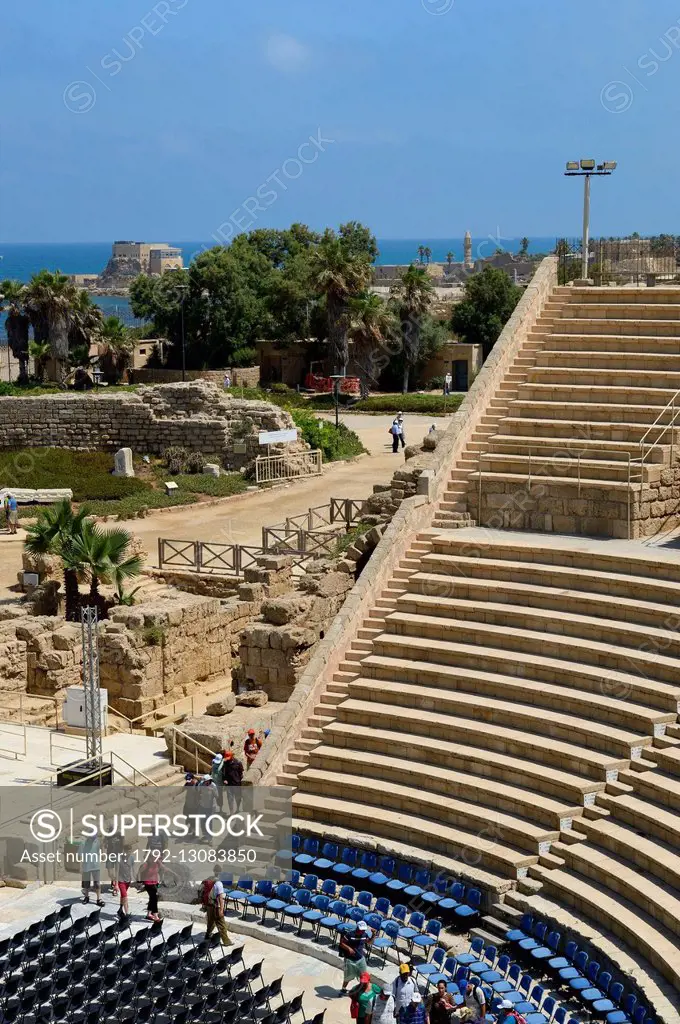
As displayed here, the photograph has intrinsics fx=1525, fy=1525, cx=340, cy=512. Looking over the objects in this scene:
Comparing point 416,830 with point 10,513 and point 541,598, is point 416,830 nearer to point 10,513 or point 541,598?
point 541,598

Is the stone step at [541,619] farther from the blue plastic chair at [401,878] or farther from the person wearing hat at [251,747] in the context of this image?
the blue plastic chair at [401,878]

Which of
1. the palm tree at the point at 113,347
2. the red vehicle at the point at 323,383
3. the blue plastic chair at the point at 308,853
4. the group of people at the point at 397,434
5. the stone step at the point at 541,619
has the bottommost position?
the blue plastic chair at the point at 308,853

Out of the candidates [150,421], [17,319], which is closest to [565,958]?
[150,421]

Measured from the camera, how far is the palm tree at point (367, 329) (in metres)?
55.2

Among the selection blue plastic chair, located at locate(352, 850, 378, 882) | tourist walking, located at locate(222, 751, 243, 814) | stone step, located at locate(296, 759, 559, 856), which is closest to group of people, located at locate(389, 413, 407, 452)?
stone step, located at locate(296, 759, 559, 856)

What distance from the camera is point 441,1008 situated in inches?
631

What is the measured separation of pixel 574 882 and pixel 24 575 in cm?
1468

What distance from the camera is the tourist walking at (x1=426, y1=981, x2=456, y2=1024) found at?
52.5 ft

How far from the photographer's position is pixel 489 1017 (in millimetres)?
16281

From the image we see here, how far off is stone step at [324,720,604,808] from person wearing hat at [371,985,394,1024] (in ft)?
13.7

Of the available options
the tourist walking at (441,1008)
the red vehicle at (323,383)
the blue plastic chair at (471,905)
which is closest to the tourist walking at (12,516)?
the red vehicle at (323,383)

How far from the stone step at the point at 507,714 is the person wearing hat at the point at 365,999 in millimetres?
5087

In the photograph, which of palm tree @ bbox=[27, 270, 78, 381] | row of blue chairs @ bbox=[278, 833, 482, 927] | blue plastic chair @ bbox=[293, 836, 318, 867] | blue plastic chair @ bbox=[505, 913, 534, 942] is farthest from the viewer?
palm tree @ bbox=[27, 270, 78, 381]

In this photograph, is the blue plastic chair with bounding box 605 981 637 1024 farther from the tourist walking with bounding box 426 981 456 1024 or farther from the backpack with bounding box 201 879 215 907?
the backpack with bounding box 201 879 215 907
